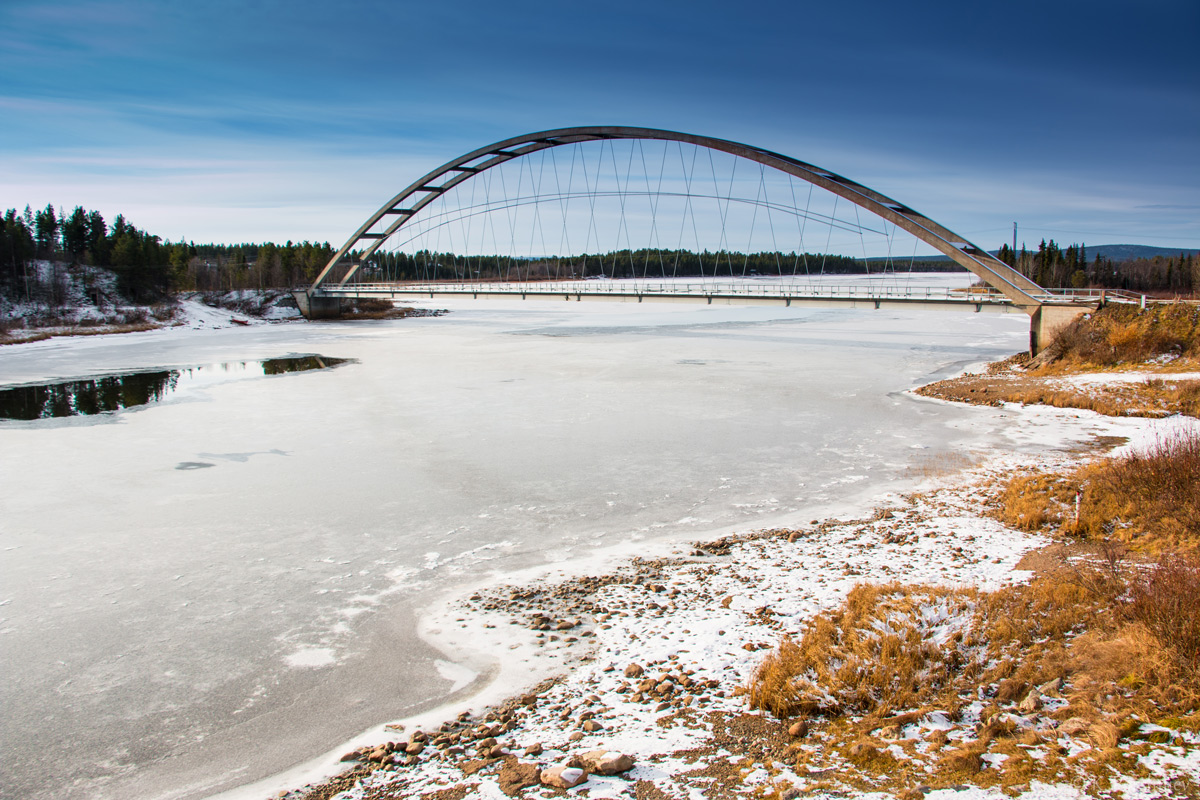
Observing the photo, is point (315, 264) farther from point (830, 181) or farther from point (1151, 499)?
point (1151, 499)

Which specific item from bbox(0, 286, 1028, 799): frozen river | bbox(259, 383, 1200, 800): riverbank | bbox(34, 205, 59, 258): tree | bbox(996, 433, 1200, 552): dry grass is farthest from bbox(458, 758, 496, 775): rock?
bbox(34, 205, 59, 258): tree

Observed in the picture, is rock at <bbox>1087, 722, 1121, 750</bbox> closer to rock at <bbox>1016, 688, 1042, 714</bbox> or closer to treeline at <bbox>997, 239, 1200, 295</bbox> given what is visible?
rock at <bbox>1016, 688, 1042, 714</bbox>

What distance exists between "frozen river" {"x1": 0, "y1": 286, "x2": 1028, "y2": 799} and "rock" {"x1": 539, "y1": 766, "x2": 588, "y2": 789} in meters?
A: 1.60

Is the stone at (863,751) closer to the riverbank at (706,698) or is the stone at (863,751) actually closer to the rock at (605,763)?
the riverbank at (706,698)

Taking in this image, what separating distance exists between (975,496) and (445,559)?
25.7 ft

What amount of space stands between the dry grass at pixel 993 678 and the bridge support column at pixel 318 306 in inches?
2877

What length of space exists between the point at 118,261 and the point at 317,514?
90.5 metres

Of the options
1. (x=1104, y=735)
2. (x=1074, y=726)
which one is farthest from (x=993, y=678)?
(x=1104, y=735)

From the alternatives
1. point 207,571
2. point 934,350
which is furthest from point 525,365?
point 207,571

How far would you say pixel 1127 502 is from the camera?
9.30 metres

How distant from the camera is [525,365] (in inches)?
1165

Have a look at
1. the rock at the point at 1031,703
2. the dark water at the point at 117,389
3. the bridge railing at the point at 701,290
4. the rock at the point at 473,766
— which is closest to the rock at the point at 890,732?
the rock at the point at 1031,703

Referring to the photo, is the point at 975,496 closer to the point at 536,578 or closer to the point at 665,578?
the point at 665,578

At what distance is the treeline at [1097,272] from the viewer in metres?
86.6
